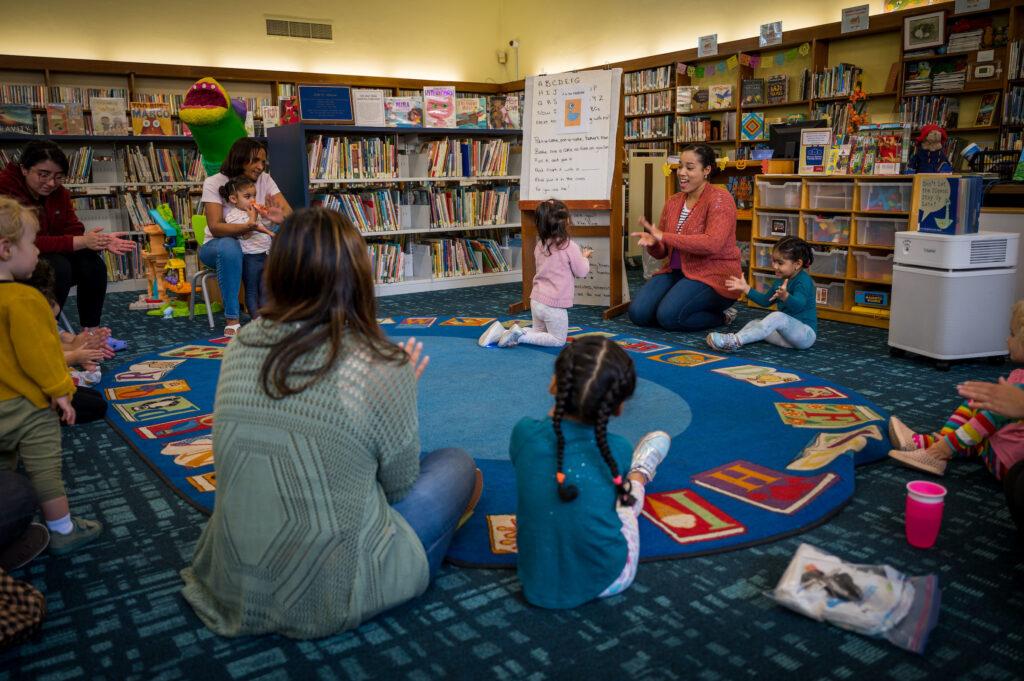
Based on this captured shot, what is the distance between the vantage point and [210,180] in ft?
16.5

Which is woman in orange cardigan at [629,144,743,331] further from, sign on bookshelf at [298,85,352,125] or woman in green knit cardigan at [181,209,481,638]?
woman in green knit cardigan at [181,209,481,638]

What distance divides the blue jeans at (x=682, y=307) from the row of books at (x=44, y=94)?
6.79m

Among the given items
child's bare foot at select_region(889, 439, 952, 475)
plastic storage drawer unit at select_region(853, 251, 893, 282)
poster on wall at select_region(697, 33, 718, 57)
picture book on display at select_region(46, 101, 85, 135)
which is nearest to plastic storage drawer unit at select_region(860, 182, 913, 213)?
plastic storage drawer unit at select_region(853, 251, 893, 282)

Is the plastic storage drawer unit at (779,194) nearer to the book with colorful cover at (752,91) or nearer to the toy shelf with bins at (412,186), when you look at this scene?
the toy shelf with bins at (412,186)

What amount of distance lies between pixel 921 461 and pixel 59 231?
4.63 metres

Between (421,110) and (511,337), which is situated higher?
(421,110)

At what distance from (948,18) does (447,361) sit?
20.1 ft

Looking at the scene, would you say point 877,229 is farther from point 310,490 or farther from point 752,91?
point 310,490

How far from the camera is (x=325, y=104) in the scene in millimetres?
6164

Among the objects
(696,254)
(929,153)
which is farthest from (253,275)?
(929,153)

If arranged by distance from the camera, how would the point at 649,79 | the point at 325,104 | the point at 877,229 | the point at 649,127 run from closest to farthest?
1. the point at 877,229
2. the point at 325,104
3. the point at 649,79
4. the point at 649,127

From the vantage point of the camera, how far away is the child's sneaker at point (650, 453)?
225cm

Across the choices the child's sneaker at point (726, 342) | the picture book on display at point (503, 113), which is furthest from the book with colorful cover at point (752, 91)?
the child's sneaker at point (726, 342)

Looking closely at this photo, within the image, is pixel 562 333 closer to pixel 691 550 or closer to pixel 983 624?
pixel 691 550
